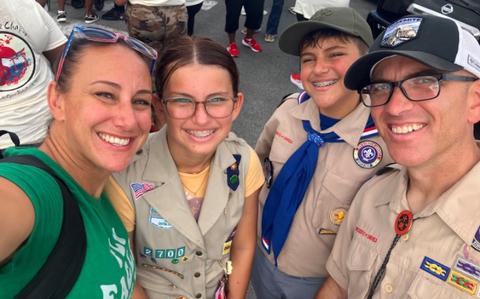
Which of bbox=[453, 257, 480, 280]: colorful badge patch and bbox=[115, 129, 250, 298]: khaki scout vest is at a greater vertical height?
bbox=[453, 257, 480, 280]: colorful badge patch

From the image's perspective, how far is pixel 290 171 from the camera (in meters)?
1.88

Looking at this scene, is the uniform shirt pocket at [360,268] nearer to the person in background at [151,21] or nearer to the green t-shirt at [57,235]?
the green t-shirt at [57,235]

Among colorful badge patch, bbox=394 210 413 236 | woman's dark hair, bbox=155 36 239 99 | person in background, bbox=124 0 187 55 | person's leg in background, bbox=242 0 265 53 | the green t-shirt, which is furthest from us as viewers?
person's leg in background, bbox=242 0 265 53

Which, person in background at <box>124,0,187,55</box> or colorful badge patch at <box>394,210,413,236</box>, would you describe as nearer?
colorful badge patch at <box>394,210,413,236</box>

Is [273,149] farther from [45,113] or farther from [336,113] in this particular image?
[45,113]

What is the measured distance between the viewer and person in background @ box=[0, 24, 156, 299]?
3.69 feet

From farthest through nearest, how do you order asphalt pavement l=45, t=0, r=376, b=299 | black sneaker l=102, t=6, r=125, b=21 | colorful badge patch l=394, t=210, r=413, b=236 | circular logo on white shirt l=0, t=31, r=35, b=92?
black sneaker l=102, t=6, r=125, b=21 < asphalt pavement l=45, t=0, r=376, b=299 < circular logo on white shirt l=0, t=31, r=35, b=92 < colorful badge patch l=394, t=210, r=413, b=236

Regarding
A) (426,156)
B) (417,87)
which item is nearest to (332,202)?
(426,156)

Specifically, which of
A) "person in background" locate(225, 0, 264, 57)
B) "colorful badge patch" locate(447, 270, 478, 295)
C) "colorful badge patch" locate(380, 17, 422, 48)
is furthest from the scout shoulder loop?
"person in background" locate(225, 0, 264, 57)

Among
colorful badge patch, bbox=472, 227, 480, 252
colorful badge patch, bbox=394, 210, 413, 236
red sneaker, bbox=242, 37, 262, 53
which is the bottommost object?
red sneaker, bbox=242, 37, 262, 53

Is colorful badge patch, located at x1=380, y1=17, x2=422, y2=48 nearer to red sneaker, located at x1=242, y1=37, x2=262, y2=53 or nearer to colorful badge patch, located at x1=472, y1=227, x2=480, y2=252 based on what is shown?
colorful badge patch, located at x1=472, y1=227, x2=480, y2=252

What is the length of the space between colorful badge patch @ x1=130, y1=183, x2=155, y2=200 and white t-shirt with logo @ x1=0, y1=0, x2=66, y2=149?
0.89 metres

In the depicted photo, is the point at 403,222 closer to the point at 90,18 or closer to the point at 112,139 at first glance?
the point at 112,139

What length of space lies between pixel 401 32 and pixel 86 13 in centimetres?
595
